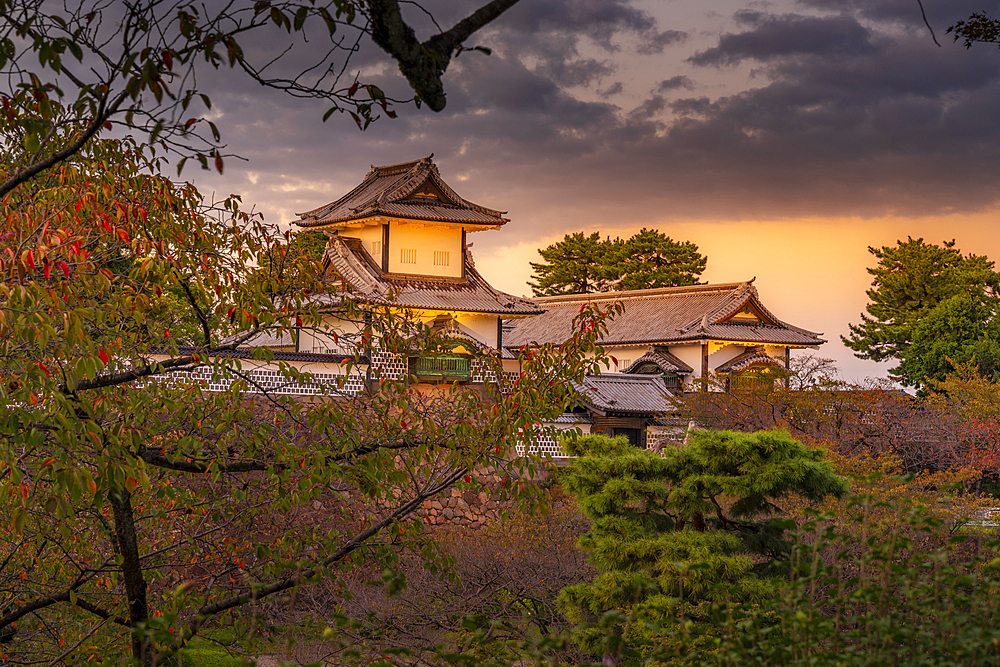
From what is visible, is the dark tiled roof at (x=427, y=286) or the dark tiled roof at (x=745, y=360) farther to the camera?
the dark tiled roof at (x=745, y=360)

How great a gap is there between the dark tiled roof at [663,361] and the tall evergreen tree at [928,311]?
8.99 meters

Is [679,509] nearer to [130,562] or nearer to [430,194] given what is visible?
[130,562]

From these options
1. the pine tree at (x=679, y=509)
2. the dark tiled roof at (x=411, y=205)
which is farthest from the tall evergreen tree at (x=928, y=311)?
the pine tree at (x=679, y=509)

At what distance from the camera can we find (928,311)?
119ft

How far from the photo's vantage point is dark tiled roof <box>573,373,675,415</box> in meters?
23.0

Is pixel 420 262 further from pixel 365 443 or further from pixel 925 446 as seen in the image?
pixel 365 443

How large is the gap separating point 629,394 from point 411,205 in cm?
790

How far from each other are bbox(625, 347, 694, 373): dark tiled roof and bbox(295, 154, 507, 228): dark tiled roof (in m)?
10.7

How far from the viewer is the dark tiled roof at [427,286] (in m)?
24.0

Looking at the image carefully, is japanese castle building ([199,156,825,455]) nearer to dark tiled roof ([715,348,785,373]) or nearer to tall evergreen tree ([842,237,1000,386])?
dark tiled roof ([715,348,785,373])

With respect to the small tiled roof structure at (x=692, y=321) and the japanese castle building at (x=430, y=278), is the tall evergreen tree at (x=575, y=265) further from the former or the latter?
the japanese castle building at (x=430, y=278)

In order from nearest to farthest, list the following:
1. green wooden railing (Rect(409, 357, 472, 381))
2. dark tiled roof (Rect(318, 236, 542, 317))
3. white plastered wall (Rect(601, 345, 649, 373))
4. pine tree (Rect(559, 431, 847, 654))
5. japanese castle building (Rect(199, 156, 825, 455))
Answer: pine tree (Rect(559, 431, 847, 654)) → japanese castle building (Rect(199, 156, 825, 455)) → green wooden railing (Rect(409, 357, 472, 381)) → dark tiled roof (Rect(318, 236, 542, 317)) → white plastered wall (Rect(601, 345, 649, 373))

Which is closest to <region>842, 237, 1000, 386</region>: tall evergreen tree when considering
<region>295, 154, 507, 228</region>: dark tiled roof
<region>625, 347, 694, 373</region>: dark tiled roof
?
<region>625, 347, 694, 373</region>: dark tiled roof

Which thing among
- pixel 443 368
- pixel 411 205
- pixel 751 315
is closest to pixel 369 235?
pixel 411 205
